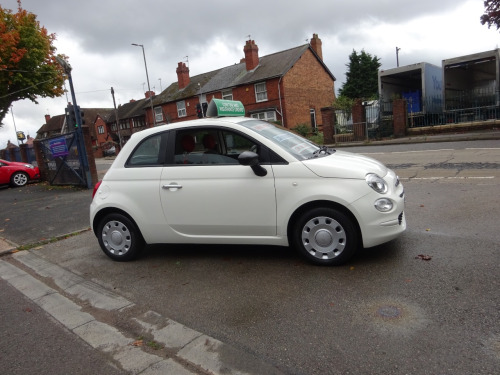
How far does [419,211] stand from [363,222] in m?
2.58

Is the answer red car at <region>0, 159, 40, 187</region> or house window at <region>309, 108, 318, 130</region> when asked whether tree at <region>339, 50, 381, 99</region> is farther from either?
red car at <region>0, 159, 40, 187</region>

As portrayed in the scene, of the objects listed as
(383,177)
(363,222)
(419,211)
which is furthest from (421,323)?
(419,211)

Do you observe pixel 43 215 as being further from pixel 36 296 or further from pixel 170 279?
pixel 170 279

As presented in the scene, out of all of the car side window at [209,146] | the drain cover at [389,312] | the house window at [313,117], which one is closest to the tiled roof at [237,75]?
the house window at [313,117]

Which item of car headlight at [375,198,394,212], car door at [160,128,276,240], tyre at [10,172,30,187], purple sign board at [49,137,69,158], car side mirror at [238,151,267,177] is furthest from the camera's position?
tyre at [10,172,30,187]

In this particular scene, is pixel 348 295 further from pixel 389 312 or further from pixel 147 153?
pixel 147 153

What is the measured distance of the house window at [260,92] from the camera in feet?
120

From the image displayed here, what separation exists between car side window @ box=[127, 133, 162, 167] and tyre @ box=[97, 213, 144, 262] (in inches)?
28.2

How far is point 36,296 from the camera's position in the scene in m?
4.20

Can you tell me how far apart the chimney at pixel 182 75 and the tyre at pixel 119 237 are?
4250 cm

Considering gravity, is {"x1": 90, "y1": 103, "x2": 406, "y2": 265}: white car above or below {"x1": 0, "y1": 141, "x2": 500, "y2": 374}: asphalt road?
above

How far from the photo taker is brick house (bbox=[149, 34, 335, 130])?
3556 cm

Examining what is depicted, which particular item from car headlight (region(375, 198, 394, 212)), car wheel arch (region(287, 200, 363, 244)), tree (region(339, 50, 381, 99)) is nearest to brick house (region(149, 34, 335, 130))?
tree (region(339, 50, 381, 99))

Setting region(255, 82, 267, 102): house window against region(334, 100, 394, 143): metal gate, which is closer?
region(334, 100, 394, 143): metal gate
